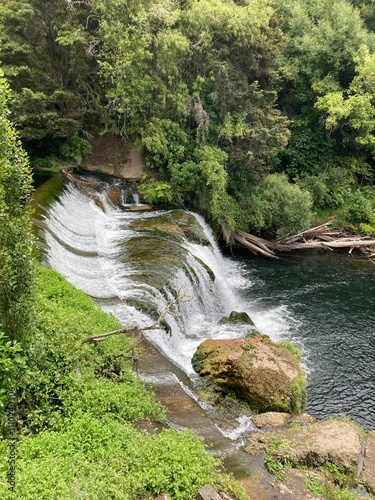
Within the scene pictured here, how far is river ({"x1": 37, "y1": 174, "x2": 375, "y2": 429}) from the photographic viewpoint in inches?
429

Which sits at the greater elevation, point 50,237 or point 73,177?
point 73,177

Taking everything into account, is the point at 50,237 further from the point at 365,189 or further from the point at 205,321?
the point at 365,189

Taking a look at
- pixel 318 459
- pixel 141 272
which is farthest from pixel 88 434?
pixel 141 272

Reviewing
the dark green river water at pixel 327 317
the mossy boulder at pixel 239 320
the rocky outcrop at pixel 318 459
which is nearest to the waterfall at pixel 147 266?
the mossy boulder at pixel 239 320

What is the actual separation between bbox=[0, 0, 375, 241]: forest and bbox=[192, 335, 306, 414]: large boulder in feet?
28.2

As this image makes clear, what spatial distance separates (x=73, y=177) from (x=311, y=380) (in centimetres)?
1258

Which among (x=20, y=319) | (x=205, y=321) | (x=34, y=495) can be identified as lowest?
(x=205, y=321)

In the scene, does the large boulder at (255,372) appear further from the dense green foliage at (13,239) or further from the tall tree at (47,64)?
the tall tree at (47,64)

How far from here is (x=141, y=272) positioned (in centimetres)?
1209

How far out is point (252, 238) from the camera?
19.6m

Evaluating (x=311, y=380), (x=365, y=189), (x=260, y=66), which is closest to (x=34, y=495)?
(x=311, y=380)

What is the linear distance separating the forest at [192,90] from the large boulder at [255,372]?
8606 millimetres

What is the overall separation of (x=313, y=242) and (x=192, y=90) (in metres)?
9.10

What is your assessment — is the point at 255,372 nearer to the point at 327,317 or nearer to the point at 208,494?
the point at 208,494
